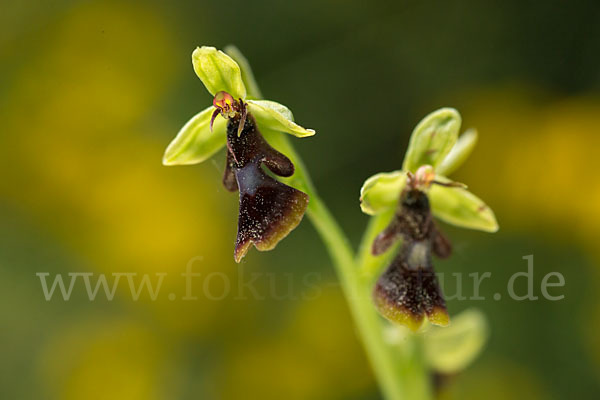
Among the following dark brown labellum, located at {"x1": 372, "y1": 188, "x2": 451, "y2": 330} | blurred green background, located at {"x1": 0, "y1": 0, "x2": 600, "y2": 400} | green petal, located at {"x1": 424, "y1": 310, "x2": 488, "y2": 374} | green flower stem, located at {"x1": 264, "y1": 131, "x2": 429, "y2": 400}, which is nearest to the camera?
dark brown labellum, located at {"x1": 372, "y1": 188, "x2": 451, "y2": 330}

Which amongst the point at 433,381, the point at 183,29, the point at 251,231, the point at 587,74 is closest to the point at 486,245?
the point at 587,74

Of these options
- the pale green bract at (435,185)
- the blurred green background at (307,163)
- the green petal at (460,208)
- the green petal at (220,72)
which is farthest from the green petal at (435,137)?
the blurred green background at (307,163)

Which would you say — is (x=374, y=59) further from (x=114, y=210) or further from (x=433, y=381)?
(x=433, y=381)

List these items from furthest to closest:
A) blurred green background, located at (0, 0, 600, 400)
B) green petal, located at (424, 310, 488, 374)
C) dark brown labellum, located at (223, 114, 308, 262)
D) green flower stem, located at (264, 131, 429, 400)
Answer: blurred green background, located at (0, 0, 600, 400)
green petal, located at (424, 310, 488, 374)
green flower stem, located at (264, 131, 429, 400)
dark brown labellum, located at (223, 114, 308, 262)

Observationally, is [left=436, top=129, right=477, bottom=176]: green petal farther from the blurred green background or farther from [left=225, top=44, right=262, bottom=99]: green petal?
the blurred green background

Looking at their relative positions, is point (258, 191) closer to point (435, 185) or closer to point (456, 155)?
point (435, 185)

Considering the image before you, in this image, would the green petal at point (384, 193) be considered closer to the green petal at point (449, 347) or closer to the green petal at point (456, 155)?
the green petal at point (456, 155)

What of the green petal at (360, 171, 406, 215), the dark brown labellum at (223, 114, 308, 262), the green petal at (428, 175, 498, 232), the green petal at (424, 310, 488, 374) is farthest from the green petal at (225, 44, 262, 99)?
the green petal at (424, 310, 488, 374)
